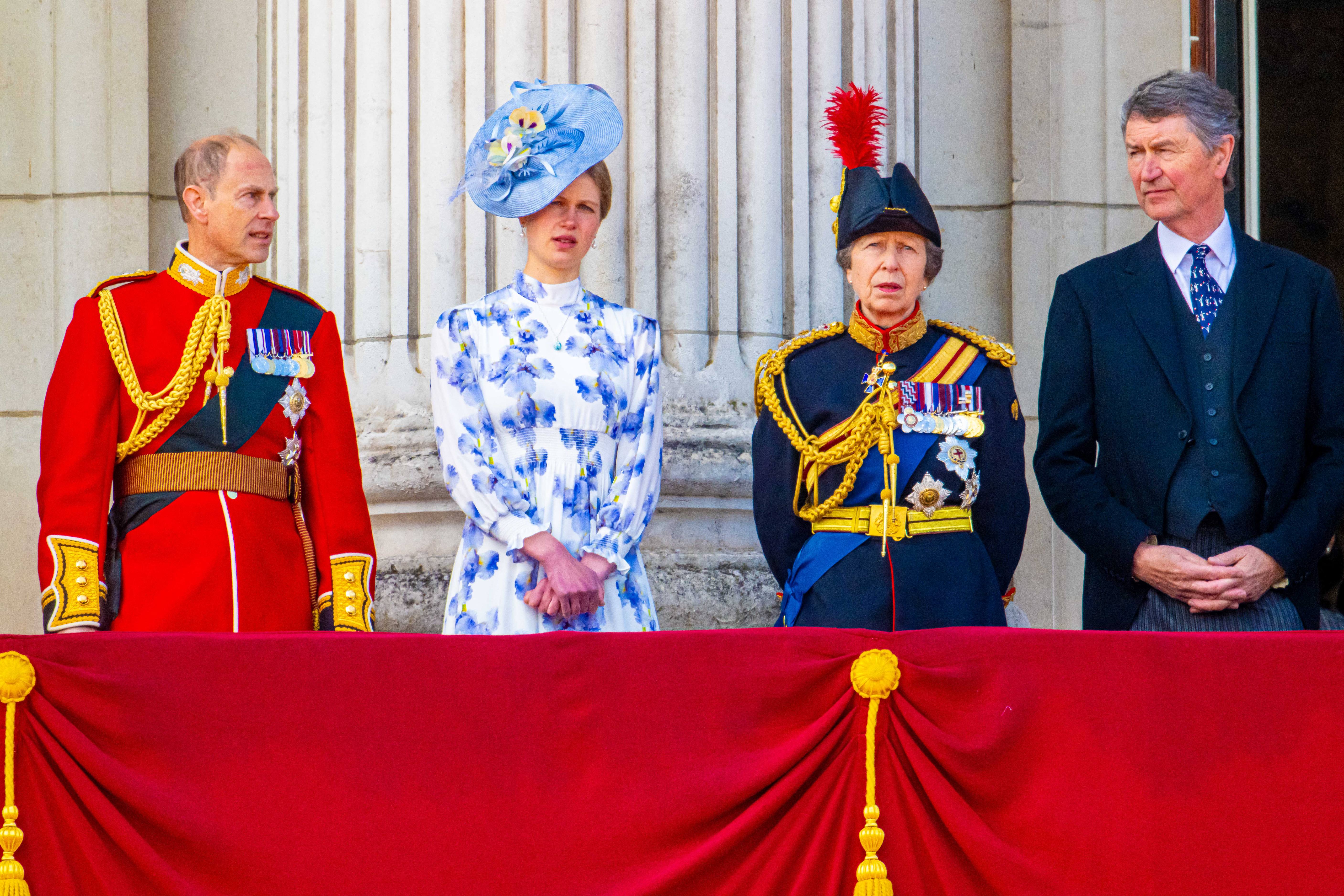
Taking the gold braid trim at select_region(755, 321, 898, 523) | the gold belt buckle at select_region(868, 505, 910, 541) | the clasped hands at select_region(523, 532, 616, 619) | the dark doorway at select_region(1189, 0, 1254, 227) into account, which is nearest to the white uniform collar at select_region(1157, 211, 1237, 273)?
the gold braid trim at select_region(755, 321, 898, 523)

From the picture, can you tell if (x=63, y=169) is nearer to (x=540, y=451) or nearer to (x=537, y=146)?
(x=537, y=146)

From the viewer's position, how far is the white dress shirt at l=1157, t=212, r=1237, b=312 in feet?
13.3

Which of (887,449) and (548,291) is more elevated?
(548,291)

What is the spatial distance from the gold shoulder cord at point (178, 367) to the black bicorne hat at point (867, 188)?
4.61 ft

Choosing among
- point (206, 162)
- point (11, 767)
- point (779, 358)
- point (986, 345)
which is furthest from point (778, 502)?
point (11, 767)

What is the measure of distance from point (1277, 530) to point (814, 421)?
3.31 feet

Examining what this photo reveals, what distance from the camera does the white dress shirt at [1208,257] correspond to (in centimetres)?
406

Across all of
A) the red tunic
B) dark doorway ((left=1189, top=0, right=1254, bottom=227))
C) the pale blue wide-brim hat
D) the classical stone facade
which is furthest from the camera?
dark doorway ((left=1189, top=0, right=1254, bottom=227))

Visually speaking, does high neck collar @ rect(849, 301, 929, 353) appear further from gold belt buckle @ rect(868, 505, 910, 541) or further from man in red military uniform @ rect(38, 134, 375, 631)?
man in red military uniform @ rect(38, 134, 375, 631)

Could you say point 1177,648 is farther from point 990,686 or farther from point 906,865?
point 906,865

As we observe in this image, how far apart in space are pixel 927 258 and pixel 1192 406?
0.68m

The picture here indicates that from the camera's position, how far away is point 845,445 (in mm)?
3912

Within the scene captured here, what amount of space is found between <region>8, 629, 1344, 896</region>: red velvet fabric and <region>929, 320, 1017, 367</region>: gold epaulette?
113 cm

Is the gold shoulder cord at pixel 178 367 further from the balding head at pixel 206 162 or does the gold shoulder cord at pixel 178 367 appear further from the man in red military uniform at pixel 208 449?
the balding head at pixel 206 162
